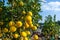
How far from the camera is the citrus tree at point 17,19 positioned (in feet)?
12.5

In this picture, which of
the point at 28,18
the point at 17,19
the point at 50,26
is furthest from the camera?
the point at 50,26

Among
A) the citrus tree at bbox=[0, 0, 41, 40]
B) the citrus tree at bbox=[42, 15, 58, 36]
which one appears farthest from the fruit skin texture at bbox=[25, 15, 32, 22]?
the citrus tree at bbox=[42, 15, 58, 36]

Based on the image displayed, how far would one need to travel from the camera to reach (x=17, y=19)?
3.98 metres

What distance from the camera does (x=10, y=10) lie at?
4.00 m

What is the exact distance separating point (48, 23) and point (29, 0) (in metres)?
5.98

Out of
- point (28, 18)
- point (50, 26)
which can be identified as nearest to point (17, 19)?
point (28, 18)

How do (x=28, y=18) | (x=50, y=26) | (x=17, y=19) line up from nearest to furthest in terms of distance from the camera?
(x=28, y=18)
(x=17, y=19)
(x=50, y=26)

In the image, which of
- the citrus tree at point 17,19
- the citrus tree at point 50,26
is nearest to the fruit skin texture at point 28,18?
the citrus tree at point 17,19

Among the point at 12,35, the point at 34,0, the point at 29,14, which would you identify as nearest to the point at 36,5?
the point at 34,0

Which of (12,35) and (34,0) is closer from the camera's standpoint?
(12,35)

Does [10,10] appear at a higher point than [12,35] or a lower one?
higher

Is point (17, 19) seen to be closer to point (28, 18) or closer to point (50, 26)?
point (28, 18)

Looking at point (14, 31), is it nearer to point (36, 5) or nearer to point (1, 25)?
point (1, 25)

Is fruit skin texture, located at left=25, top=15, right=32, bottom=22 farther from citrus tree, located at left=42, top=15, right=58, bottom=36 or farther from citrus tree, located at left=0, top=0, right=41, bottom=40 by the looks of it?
citrus tree, located at left=42, top=15, right=58, bottom=36
